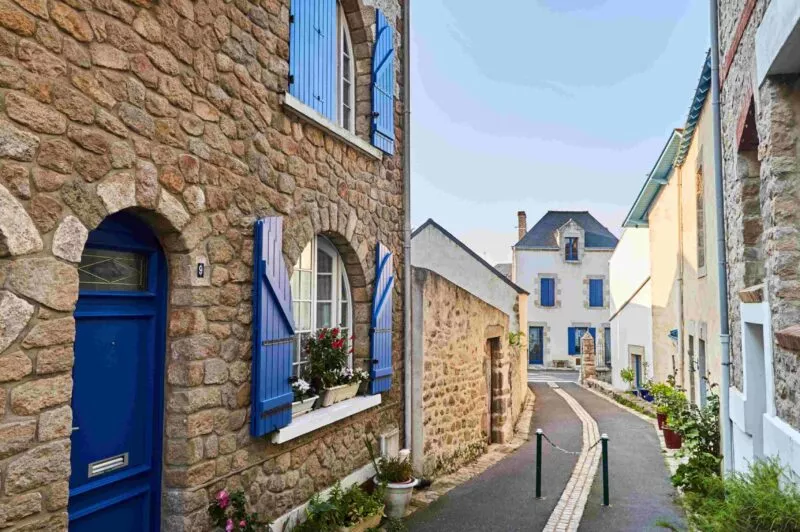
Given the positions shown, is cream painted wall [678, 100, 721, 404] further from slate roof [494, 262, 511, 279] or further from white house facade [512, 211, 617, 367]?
slate roof [494, 262, 511, 279]

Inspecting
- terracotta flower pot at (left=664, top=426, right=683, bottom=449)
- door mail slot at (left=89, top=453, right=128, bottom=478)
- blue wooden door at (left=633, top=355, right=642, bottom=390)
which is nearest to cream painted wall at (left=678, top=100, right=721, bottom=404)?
terracotta flower pot at (left=664, top=426, right=683, bottom=449)

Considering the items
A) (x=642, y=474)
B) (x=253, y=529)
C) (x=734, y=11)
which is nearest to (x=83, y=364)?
(x=253, y=529)

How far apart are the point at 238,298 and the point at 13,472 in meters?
1.76

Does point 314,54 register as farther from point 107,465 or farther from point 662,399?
point 662,399

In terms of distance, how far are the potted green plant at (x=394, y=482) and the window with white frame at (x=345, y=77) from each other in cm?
328

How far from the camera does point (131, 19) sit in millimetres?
3307

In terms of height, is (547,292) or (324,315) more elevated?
(547,292)

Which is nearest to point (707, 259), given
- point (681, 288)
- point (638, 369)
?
point (681, 288)

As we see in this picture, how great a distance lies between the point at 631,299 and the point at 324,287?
15.0 meters

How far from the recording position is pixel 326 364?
5320mm

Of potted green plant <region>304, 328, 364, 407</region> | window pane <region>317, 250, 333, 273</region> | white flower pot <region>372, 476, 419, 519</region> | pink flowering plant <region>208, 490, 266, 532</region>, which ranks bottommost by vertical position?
white flower pot <region>372, 476, 419, 519</region>

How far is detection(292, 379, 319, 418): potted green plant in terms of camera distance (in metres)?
4.86

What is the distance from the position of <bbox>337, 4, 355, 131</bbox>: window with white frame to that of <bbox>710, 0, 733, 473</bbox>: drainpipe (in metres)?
3.66

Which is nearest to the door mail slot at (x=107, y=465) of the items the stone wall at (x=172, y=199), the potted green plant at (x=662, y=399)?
the stone wall at (x=172, y=199)
